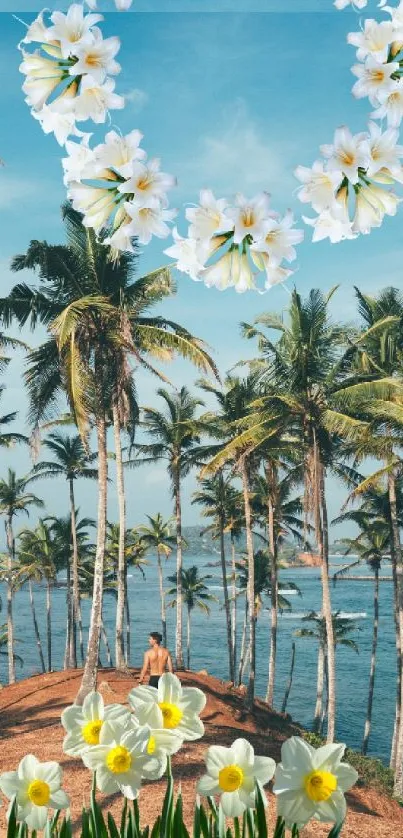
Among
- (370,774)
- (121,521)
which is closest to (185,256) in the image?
(121,521)

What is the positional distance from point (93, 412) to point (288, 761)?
1625 cm

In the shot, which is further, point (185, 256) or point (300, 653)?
point (300, 653)

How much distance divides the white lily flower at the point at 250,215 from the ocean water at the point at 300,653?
44.7 metres

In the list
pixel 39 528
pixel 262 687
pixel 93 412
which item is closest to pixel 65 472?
pixel 39 528

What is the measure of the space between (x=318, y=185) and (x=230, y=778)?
5.18 feet

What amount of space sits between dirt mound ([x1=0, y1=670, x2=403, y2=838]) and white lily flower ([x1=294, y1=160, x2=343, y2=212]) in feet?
24.9

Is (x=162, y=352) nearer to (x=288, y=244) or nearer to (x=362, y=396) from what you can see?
(x=362, y=396)

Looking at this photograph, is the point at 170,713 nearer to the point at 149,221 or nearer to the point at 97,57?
the point at 149,221

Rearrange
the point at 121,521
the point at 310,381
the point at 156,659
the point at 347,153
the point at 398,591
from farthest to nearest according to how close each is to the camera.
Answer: the point at 398,591, the point at 121,521, the point at 310,381, the point at 156,659, the point at 347,153

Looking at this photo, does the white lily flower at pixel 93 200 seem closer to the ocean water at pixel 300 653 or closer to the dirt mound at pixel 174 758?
the dirt mound at pixel 174 758

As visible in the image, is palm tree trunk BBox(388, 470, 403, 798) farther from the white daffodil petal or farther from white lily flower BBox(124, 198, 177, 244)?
white lily flower BBox(124, 198, 177, 244)

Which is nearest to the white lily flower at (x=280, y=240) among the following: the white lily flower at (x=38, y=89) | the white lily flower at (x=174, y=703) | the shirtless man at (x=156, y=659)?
the white lily flower at (x=38, y=89)

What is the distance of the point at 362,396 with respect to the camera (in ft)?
62.5

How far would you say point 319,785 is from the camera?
1.95 m
